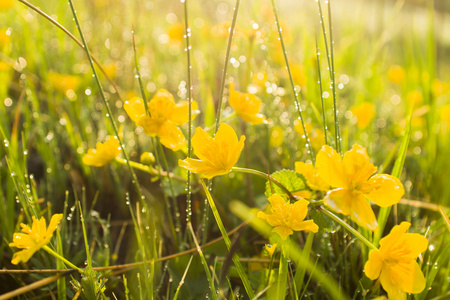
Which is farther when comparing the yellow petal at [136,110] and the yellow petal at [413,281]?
the yellow petal at [136,110]

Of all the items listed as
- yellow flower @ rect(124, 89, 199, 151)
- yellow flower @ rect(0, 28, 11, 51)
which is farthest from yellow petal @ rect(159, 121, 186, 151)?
yellow flower @ rect(0, 28, 11, 51)

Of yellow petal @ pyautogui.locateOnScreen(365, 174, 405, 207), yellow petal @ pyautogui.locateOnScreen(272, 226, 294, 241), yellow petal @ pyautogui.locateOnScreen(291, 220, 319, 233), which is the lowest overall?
yellow petal @ pyautogui.locateOnScreen(272, 226, 294, 241)

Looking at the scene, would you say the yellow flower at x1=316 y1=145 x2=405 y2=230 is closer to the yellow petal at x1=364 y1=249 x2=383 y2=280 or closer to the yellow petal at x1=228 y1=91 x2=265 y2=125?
the yellow petal at x1=364 y1=249 x2=383 y2=280

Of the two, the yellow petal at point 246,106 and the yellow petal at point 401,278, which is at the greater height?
the yellow petal at point 246,106

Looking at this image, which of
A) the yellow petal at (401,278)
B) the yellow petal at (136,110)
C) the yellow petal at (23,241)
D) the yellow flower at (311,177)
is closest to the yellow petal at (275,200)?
the yellow flower at (311,177)

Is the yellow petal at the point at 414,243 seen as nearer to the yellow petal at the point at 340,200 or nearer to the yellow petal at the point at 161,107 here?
the yellow petal at the point at 340,200

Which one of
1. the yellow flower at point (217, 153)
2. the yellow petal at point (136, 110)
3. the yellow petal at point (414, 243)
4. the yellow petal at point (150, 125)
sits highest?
the yellow petal at point (136, 110)

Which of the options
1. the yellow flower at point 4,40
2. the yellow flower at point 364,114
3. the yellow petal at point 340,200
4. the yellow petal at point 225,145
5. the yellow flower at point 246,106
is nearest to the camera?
the yellow petal at point 340,200
